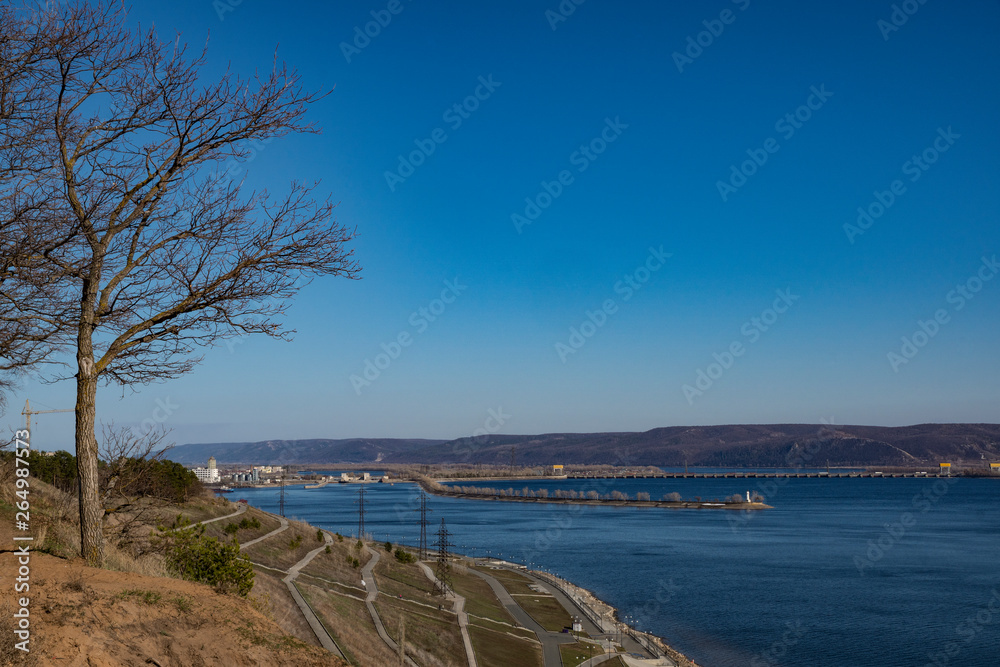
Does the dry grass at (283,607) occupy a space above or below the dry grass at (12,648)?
below

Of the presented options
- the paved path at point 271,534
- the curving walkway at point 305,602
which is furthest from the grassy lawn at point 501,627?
the paved path at point 271,534

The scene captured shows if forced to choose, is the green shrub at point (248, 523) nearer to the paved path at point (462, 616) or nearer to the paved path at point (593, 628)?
the paved path at point (462, 616)

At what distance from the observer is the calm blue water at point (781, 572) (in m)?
46.3

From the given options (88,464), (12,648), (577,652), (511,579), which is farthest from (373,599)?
(12,648)

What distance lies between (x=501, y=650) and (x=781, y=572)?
43768 mm

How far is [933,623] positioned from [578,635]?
26855 millimetres

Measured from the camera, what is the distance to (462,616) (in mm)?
43125

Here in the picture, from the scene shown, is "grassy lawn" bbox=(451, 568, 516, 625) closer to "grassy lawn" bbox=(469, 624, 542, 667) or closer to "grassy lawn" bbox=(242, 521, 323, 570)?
"grassy lawn" bbox=(469, 624, 542, 667)

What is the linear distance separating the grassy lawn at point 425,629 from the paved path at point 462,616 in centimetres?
27

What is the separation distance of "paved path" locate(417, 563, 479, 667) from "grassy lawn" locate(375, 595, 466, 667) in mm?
270

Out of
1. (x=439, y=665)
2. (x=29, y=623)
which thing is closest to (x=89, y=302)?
(x=29, y=623)

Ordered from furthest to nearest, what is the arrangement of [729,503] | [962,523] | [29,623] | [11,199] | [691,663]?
1. [729,503]
2. [962,523]
3. [691,663]
4. [11,199]
5. [29,623]

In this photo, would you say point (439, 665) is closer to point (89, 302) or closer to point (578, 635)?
point (578, 635)

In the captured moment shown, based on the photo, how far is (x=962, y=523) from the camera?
117750 millimetres
